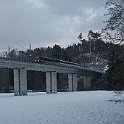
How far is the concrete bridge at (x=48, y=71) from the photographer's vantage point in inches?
3927

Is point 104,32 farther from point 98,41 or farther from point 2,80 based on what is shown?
point 2,80

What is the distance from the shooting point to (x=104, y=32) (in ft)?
73.7

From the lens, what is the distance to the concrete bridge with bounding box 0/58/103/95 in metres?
99.8

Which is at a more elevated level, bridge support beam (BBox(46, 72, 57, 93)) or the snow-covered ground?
bridge support beam (BBox(46, 72, 57, 93))

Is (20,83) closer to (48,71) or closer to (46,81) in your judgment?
(46,81)

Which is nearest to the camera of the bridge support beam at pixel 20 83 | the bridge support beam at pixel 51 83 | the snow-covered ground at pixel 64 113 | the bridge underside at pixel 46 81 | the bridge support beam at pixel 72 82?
the snow-covered ground at pixel 64 113

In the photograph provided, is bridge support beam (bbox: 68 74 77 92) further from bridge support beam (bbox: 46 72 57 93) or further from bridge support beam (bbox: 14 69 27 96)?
bridge support beam (bbox: 14 69 27 96)

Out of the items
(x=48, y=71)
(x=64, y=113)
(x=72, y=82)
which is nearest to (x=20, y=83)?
(x=48, y=71)

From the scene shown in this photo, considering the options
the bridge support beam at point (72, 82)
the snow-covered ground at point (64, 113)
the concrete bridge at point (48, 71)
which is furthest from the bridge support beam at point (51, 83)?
the snow-covered ground at point (64, 113)

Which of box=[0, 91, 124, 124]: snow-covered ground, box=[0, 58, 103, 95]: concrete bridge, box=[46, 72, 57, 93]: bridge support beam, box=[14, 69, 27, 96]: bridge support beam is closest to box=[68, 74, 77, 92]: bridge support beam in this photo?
box=[0, 58, 103, 95]: concrete bridge

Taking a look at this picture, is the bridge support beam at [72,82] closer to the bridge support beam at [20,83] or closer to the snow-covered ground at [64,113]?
the bridge support beam at [20,83]

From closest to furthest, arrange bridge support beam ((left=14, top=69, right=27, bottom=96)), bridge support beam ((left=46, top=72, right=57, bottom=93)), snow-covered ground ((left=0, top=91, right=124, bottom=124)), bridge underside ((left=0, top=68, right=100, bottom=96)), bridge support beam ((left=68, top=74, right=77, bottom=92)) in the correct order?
snow-covered ground ((left=0, top=91, right=124, bottom=124))
bridge support beam ((left=14, top=69, right=27, bottom=96))
bridge underside ((left=0, top=68, right=100, bottom=96))
bridge support beam ((left=46, top=72, right=57, bottom=93))
bridge support beam ((left=68, top=74, right=77, bottom=92))

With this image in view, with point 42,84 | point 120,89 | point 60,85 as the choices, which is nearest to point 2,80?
point 42,84

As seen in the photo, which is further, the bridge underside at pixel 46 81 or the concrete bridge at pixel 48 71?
the bridge underside at pixel 46 81
